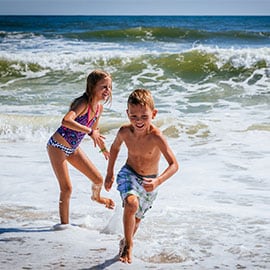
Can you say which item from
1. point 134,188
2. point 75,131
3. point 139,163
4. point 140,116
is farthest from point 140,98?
point 75,131

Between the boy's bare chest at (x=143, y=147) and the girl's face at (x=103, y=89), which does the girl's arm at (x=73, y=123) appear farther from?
the boy's bare chest at (x=143, y=147)

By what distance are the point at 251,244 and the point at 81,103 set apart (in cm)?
170

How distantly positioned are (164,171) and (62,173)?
1092mm

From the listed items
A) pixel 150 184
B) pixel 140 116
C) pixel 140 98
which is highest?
pixel 140 98

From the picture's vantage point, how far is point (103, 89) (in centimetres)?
422

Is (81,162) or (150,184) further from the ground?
(150,184)

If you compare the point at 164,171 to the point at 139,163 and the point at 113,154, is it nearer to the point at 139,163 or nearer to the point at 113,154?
the point at 139,163

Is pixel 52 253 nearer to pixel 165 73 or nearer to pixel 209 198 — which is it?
pixel 209 198

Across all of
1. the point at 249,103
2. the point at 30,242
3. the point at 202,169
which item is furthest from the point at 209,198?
the point at 249,103

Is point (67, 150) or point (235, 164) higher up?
point (67, 150)

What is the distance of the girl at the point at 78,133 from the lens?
13.7ft

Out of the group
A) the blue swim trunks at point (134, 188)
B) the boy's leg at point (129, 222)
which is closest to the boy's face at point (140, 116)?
the blue swim trunks at point (134, 188)

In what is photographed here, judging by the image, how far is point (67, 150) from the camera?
4352mm

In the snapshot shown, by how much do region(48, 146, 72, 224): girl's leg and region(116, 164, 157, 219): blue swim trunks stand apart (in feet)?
2.52
